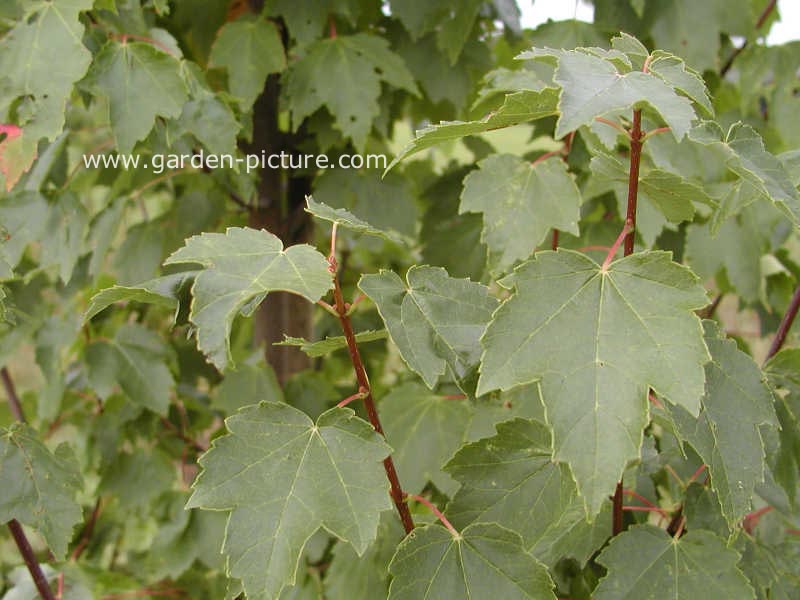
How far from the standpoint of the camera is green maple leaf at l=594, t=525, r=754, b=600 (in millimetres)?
739

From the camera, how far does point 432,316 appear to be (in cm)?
71

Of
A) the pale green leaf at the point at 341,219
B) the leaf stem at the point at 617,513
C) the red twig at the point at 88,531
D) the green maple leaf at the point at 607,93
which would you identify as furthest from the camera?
the red twig at the point at 88,531

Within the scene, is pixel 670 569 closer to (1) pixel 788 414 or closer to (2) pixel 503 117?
(1) pixel 788 414

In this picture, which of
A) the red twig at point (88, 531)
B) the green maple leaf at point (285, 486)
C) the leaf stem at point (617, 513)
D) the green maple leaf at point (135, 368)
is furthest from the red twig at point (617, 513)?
the red twig at point (88, 531)

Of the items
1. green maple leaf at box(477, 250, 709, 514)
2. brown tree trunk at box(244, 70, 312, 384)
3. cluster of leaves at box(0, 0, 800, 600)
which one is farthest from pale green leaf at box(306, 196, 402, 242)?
brown tree trunk at box(244, 70, 312, 384)

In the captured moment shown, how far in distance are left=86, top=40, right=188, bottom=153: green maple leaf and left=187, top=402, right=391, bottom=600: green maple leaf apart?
1.87 ft

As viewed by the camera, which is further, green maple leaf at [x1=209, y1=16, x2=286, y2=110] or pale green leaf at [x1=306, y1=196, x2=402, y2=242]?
green maple leaf at [x1=209, y1=16, x2=286, y2=110]

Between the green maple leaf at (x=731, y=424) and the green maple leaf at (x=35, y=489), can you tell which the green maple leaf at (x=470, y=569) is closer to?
the green maple leaf at (x=731, y=424)

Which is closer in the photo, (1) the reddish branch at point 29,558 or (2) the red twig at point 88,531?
(1) the reddish branch at point 29,558

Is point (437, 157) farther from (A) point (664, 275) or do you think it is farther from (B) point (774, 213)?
(A) point (664, 275)

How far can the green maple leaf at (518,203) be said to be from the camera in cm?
101

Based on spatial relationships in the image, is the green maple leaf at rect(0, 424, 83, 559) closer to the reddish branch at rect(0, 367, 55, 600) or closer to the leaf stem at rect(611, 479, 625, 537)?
the reddish branch at rect(0, 367, 55, 600)

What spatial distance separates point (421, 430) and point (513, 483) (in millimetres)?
464

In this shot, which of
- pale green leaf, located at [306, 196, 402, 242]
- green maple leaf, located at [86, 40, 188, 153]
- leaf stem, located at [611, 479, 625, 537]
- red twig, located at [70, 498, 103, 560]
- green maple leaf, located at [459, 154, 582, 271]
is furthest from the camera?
red twig, located at [70, 498, 103, 560]
